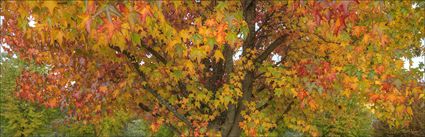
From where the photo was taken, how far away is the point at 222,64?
36.8ft

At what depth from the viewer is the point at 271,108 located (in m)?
13.2

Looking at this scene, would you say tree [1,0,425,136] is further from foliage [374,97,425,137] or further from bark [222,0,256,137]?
foliage [374,97,425,137]

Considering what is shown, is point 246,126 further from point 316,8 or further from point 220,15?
point 316,8

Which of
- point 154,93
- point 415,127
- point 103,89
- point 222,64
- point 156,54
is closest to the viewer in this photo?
point 103,89

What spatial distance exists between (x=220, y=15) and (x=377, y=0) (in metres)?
2.03

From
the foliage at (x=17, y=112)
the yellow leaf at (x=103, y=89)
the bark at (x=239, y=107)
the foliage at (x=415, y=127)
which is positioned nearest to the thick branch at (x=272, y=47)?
the bark at (x=239, y=107)

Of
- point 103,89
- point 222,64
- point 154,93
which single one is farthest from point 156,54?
point 222,64

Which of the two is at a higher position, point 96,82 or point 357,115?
point 357,115

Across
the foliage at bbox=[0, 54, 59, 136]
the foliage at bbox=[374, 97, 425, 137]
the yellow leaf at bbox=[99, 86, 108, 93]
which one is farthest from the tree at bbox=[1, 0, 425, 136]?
the foliage at bbox=[0, 54, 59, 136]

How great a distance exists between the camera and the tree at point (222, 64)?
7309 millimetres

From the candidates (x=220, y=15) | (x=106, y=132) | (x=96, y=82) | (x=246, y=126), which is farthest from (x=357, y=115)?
(x=220, y=15)

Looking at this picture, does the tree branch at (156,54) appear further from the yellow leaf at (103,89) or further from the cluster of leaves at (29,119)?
the cluster of leaves at (29,119)

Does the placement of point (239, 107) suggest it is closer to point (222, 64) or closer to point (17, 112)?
point (222, 64)

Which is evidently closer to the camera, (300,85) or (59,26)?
(59,26)
